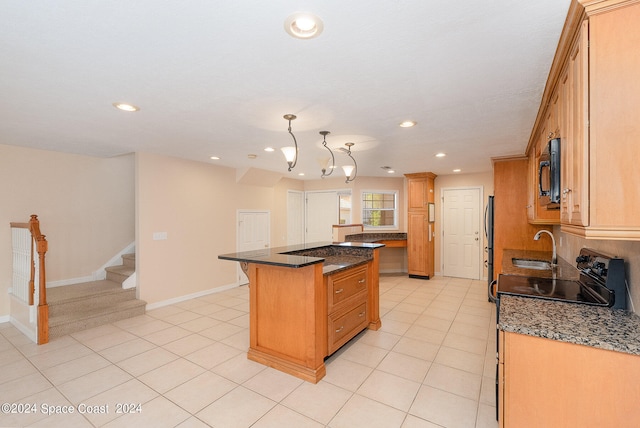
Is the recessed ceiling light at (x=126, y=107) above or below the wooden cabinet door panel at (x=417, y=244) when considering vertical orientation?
above

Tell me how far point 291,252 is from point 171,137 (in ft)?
6.59

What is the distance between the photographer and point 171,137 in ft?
11.5

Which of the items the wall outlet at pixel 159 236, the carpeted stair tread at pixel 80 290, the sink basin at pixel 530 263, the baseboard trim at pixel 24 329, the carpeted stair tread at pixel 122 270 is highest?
the wall outlet at pixel 159 236

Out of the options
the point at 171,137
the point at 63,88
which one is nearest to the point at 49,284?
the point at 171,137

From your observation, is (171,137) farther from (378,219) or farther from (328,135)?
(378,219)

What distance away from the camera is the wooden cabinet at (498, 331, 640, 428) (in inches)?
46.6

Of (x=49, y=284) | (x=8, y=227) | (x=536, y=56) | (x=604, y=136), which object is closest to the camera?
(x=604, y=136)

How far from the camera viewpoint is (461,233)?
6.53 meters

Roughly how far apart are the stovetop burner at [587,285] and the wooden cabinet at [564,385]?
1.99 ft

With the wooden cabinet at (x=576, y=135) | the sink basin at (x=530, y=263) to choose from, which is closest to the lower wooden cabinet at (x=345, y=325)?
the sink basin at (x=530, y=263)

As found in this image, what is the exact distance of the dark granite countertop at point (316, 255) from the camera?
267 centimetres

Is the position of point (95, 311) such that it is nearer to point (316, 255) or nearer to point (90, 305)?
point (90, 305)

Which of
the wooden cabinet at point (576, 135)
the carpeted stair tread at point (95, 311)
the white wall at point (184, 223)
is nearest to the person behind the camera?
the wooden cabinet at point (576, 135)

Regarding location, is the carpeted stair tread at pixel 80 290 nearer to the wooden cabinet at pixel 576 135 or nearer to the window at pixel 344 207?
the window at pixel 344 207
